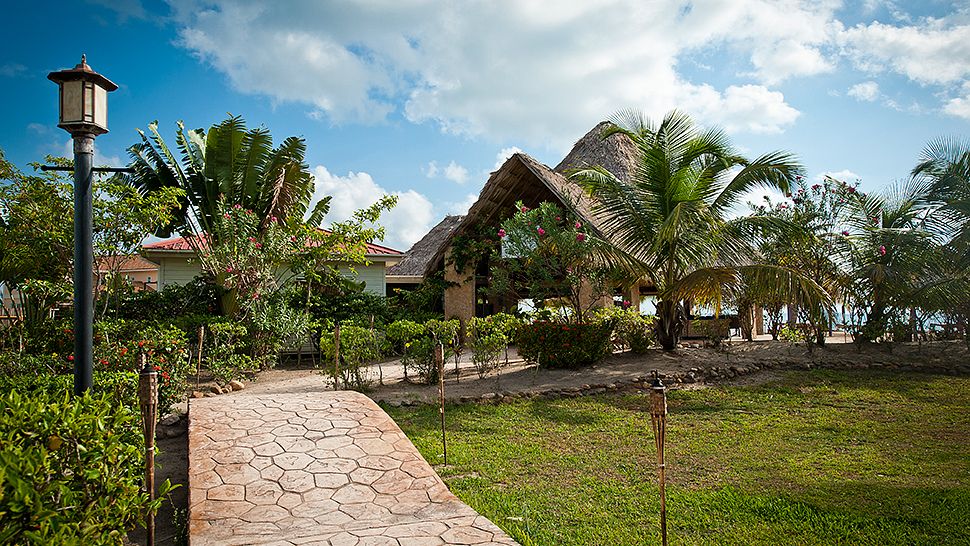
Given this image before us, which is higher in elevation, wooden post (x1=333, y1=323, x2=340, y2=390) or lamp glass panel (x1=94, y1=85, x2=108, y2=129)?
lamp glass panel (x1=94, y1=85, x2=108, y2=129)

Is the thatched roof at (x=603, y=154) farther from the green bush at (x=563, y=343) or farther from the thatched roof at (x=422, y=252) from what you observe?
the green bush at (x=563, y=343)

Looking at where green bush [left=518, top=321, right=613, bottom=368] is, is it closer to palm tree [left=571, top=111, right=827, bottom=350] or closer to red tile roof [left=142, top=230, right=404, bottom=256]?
palm tree [left=571, top=111, right=827, bottom=350]

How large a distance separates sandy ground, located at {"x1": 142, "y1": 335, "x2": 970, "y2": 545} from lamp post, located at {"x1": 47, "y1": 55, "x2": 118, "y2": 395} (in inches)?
125

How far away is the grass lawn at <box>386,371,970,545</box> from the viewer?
15.8 feet

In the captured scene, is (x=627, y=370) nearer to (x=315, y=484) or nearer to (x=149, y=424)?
(x=315, y=484)

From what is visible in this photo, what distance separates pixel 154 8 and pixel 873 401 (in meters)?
11.5

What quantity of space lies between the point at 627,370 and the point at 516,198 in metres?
6.30

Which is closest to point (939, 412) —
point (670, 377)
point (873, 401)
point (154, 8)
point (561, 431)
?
point (873, 401)

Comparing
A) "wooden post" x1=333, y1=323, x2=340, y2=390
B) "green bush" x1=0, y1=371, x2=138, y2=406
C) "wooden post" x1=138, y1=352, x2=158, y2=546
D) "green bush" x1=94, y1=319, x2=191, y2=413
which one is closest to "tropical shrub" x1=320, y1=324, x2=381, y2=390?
"wooden post" x1=333, y1=323, x2=340, y2=390

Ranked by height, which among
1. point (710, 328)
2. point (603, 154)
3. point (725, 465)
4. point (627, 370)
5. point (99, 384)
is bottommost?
point (725, 465)

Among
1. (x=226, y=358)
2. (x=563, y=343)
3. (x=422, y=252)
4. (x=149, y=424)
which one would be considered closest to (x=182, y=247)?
(x=226, y=358)

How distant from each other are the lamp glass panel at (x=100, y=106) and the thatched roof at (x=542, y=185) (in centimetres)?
920

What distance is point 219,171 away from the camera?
48.9ft

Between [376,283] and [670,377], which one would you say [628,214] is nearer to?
[670,377]
